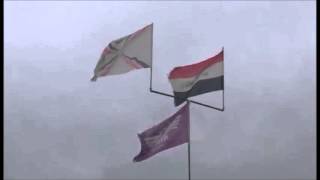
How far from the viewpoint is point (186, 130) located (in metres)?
34.7

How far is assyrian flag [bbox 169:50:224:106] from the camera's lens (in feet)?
114

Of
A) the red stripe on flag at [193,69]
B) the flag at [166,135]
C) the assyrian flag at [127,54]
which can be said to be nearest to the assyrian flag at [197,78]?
the red stripe on flag at [193,69]

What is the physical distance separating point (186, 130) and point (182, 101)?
1.19 meters

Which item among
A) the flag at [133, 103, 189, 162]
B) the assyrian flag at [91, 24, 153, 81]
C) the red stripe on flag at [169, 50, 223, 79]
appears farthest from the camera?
the red stripe on flag at [169, 50, 223, 79]

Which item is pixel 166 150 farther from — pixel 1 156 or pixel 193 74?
pixel 1 156

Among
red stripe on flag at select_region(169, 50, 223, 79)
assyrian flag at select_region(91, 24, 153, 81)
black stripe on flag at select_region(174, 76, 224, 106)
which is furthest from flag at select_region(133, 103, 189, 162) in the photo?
assyrian flag at select_region(91, 24, 153, 81)

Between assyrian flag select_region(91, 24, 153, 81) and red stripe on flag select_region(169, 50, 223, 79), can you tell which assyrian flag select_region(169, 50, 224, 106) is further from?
assyrian flag select_region(91, 24, 153, 81)

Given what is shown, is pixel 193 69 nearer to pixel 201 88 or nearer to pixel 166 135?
pixel 201 88

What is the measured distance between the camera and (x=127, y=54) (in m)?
34.5

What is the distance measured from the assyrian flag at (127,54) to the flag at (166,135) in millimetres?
2418

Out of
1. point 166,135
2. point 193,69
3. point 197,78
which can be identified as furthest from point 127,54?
point 166,135

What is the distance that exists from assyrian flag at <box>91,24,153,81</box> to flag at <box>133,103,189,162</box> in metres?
2.42

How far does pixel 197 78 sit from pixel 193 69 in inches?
16.1

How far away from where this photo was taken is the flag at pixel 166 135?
3378cm
